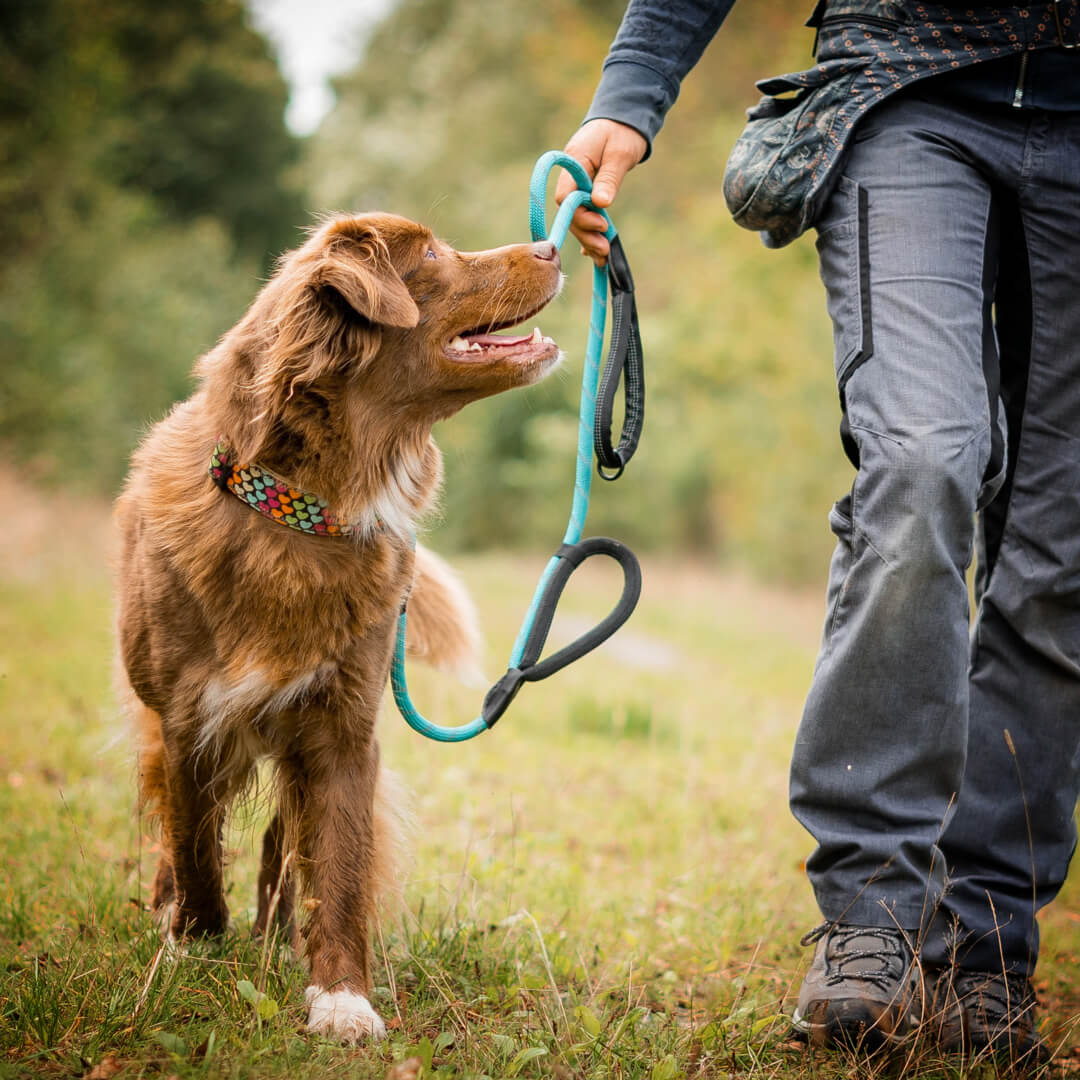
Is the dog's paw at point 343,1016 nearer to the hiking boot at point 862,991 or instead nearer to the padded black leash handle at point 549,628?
the padded black leash handle at point 549,628

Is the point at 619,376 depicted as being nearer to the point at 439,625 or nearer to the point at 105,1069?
the point at 439,625

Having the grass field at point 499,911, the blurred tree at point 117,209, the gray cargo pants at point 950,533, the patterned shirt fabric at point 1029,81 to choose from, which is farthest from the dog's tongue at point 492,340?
the blurred tree at point 117,209

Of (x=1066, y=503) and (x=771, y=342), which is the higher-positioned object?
(x=771, y=342)

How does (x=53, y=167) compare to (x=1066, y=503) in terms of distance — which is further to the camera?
(x=53, y=167)

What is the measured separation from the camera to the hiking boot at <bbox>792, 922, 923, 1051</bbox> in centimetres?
194

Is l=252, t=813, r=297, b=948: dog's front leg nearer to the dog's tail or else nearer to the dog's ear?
the dog's tail

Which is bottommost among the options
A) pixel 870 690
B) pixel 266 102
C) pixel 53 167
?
pixel 870 690

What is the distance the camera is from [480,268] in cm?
264

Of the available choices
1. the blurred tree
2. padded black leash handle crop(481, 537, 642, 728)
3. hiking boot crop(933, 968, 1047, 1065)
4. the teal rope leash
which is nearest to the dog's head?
the teal rope leash

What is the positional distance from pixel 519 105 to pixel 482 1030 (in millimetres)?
23526

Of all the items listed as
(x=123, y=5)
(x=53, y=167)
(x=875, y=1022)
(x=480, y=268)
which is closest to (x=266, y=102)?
(x=123, y=5)

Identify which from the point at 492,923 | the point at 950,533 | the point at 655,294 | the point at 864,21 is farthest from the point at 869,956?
the point at 655,294

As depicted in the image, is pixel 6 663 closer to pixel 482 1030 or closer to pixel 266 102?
pixel 482 1030

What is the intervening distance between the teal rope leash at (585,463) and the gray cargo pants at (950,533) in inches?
20.0
